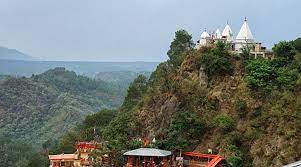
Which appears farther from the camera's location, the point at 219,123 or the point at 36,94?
the point at 36,94

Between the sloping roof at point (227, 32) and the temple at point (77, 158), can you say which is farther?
the sloping roof at point (227, 32)

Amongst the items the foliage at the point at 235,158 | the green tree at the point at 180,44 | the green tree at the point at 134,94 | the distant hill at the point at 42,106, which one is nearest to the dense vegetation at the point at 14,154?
the distant hill at the point at 42,106

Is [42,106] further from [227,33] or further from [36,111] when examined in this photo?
[227,33]

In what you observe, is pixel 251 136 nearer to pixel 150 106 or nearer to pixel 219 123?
pixel 219 123

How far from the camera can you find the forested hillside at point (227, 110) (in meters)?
19.4

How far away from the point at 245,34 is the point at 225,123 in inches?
266

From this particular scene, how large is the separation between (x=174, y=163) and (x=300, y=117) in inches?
209

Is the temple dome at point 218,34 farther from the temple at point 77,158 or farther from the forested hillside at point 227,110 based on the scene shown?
the temple at point 77,158

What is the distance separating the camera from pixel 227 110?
73.2ft

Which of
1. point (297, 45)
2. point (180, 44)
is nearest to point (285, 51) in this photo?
point (297, 45)

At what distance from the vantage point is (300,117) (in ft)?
61.8

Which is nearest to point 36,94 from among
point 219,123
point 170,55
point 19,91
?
point 19,91

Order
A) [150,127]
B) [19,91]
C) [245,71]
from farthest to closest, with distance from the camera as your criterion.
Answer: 1. [19,91]
2. [150,127]
3. [245,71]

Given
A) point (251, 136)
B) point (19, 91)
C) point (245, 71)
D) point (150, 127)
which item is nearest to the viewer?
point (251, 136)
